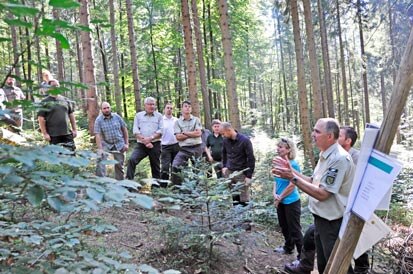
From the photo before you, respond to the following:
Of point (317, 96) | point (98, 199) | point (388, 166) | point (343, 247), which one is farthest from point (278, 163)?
point (317, 96)

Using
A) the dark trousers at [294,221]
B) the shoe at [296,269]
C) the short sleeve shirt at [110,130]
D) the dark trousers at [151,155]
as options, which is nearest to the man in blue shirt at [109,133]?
the short sleeve shirt at [110,130]

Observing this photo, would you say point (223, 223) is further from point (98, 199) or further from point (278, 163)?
point (98, 199)

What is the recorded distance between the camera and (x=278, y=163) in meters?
3.46

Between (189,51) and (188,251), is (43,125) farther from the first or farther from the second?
(189,51)

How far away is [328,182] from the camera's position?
3393 mm

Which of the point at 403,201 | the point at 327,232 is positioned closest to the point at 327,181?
the point at 327,232

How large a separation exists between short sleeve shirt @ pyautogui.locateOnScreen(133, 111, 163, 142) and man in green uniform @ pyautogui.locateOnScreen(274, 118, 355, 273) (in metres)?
4.19

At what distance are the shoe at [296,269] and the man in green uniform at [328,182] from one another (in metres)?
0.91

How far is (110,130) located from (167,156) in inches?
50.4

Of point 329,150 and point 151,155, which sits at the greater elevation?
point 329,150

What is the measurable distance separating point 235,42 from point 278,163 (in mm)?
20410

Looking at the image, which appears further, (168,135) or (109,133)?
(168,135)

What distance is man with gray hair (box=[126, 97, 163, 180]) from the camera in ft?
23.5

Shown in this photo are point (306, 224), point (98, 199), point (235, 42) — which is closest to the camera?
point (98, 199)
